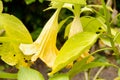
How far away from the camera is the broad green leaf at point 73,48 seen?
2.00 feet

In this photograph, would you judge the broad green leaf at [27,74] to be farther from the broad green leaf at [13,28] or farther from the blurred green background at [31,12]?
the blurred green background at [31,12]

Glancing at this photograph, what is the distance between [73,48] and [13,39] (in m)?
0.12

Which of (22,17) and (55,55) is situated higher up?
(55,55)

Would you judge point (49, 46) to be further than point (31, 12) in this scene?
No

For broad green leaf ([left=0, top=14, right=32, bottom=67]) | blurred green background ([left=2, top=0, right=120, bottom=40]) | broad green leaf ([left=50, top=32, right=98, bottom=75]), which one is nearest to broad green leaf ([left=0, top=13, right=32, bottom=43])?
broad green leaf ([left=0, top=14, right=32, bottom=67])

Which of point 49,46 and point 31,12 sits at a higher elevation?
point 49,46

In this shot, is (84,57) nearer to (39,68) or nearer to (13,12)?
(39,68)

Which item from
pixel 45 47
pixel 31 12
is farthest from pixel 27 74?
pixel 31 12

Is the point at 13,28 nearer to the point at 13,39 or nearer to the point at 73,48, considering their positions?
the point at 13,39

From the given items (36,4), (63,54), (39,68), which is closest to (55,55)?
(63,54)

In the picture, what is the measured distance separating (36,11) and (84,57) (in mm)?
3192

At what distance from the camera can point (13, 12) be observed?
3.84 metres

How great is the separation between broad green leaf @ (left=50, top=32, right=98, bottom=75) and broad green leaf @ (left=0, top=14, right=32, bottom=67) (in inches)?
3.9

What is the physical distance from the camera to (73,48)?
0.63 meters
